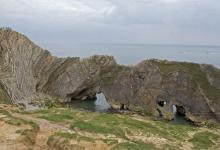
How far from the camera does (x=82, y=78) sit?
93.1 meters

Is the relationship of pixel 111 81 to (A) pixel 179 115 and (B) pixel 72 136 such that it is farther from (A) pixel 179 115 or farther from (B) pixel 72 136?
(B) pixel 72 136

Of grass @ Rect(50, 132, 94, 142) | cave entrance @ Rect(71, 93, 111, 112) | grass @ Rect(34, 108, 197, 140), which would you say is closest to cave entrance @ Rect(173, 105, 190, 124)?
cave entrance @ Rect(71, 93, 111, 112)

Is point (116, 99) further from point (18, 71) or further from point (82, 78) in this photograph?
point (18, 71)

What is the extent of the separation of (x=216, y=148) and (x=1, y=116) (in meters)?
18.7

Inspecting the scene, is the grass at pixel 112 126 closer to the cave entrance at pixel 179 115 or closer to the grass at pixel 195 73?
the cave entrance at pixel 179 115

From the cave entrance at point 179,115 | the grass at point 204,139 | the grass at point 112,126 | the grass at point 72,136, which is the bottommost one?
the cave entrance at point 179,115

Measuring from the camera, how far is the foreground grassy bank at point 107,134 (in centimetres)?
2444

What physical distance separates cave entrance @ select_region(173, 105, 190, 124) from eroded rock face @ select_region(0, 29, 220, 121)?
1.46 ft

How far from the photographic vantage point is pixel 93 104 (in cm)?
9244

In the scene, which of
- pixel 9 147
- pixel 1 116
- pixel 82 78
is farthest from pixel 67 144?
pixel 82 78

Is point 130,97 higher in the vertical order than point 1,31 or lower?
lower

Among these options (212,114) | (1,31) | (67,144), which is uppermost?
(1,31)

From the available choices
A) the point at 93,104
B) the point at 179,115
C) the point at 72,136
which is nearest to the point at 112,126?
the point at 72,136

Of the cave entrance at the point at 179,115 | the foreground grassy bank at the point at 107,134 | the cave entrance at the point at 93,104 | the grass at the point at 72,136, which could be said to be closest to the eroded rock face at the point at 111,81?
the cave entrance at the point at 179,115
